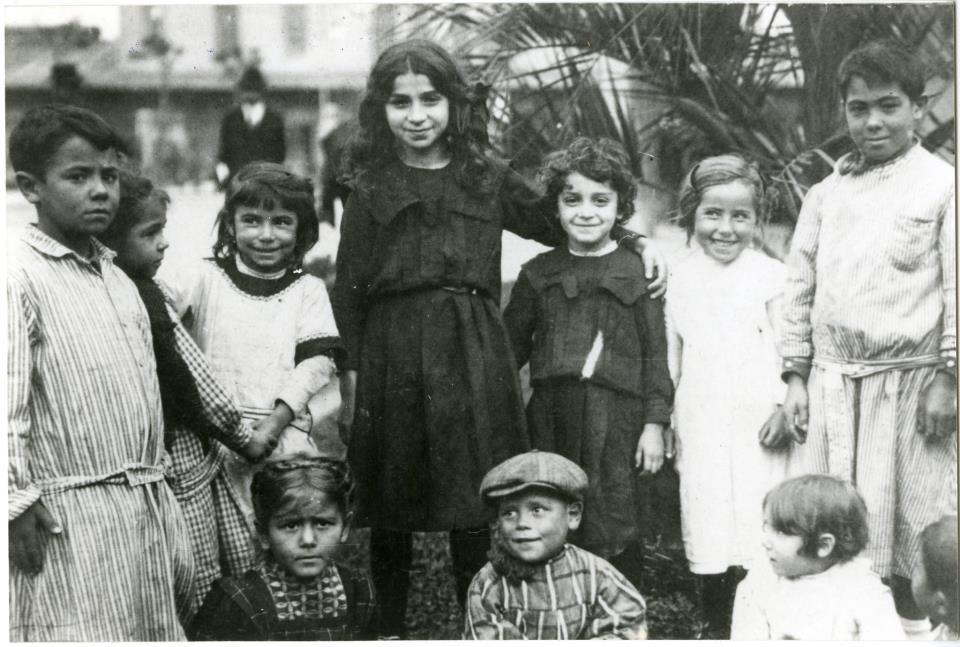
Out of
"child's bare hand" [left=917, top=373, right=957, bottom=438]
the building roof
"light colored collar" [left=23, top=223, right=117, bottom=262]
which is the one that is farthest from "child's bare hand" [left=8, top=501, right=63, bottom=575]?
"child's bare hand" [left=917, top=373, right=957, bottom=438]

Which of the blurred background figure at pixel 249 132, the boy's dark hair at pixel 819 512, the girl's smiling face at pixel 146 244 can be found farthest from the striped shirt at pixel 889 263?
the girl's smiling face at pixel 146 244

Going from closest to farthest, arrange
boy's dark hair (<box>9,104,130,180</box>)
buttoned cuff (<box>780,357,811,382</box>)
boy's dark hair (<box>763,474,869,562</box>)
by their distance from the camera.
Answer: boy's dark hair (<box>9,104,130,180</box>) < boy's dark hair (<box>763,474,869,562</box>) < buttoned cuff (<box>780,357,811,382</box>)

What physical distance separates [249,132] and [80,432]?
3.88ft

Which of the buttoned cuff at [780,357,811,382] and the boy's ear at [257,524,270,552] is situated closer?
the boy's ear at [257,524,270,552]

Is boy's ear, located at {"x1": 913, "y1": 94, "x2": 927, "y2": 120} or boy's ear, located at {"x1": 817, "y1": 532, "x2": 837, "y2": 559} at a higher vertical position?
boy's ear, located at {"x1": 913, "y1": 94, "x2": 927, "y2": 120}

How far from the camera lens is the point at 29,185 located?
391 cm

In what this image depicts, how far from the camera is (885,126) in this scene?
416 centimetres

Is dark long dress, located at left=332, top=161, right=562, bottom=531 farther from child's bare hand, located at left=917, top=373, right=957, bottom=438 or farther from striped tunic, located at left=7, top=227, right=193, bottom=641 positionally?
child's bare hand, located at left=917, top=373, right=957, bottom=438

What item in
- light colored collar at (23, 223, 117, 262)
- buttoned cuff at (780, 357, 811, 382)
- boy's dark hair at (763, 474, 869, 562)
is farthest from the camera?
buttoned cuff at (780, 357, 811, 382)

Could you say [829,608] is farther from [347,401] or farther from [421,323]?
[347,401]

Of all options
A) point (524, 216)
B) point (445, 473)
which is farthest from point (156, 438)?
point (524, 216)

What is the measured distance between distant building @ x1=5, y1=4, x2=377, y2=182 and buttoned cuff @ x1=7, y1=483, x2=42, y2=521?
1154 mm

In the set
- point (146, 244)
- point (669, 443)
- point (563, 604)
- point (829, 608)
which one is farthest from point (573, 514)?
point (146, 244)

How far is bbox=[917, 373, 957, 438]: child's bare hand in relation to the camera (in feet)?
13.5
